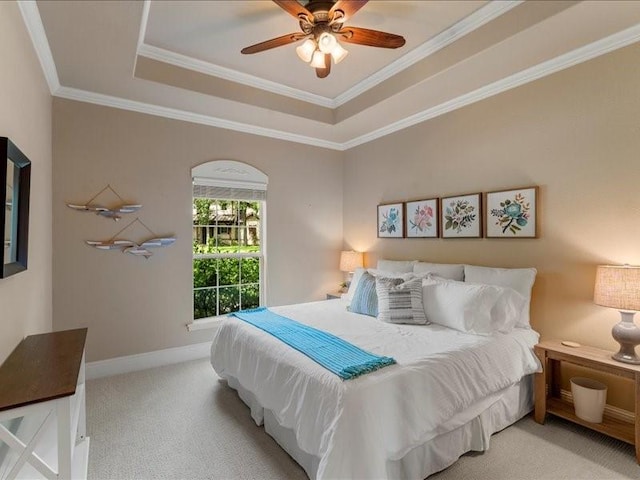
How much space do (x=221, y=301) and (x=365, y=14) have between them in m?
3.29

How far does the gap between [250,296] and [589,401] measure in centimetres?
339

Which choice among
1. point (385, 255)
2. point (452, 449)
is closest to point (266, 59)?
point (385, 255)

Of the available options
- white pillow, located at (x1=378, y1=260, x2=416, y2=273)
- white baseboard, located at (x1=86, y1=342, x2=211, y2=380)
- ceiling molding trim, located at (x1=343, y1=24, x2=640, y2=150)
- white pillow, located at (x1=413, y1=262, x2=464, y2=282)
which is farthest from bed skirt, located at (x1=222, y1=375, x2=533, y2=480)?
ceiling molding trim, located at (x1=343, y1=24, x2=640, y2=150)

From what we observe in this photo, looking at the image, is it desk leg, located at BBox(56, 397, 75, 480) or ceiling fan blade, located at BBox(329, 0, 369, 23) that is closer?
desk leg, located at BBox(56, 397, 75, 480)

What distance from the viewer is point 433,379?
1.85m

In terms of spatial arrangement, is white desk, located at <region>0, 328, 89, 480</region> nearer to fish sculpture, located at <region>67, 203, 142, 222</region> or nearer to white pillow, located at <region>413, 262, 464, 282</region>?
fish sculpture, located at <region>67, 203, 142, 222</region>

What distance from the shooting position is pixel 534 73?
2.71 m

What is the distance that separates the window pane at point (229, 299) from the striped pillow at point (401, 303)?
2006 mm

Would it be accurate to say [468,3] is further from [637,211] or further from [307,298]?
[307,298]

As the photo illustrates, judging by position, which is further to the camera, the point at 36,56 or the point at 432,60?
the point at 432,60

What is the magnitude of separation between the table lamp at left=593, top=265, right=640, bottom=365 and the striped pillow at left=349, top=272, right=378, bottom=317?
1586 mm

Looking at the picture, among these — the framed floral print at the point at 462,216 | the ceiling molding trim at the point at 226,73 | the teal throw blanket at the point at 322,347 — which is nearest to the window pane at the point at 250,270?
the teal throw blanket at the point at 322,347

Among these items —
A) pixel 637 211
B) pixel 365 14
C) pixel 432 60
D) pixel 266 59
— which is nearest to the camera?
pixel 637 211

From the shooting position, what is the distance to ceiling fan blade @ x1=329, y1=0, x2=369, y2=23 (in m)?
1.90
